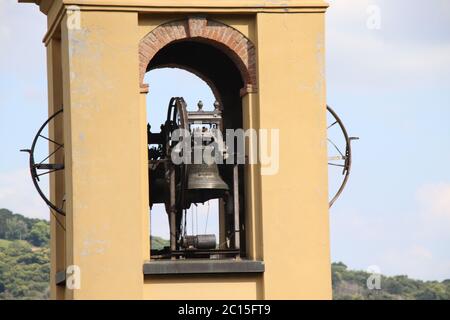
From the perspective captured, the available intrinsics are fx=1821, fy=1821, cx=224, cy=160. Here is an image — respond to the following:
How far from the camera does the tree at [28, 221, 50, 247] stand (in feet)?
121

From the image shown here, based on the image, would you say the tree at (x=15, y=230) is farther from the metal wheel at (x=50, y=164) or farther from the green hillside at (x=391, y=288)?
the metal wheel at (x=50, y=164)

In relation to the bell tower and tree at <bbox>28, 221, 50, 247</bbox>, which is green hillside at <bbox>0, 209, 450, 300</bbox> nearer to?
tree at <bbox>28, 221, 50, 247</bbox>

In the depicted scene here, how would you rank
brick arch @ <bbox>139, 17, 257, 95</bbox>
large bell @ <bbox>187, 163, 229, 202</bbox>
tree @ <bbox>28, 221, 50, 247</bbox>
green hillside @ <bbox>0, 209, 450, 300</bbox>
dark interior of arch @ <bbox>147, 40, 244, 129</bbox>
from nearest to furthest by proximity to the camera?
brick arch @ <bbox>139, 17, 257, 95</bbox> < large bell @ <bbox>187, 163, 229, 202</bbox> < dark interior of arch @ <bbox>147, 40, 244, 129</bbox> < green hillside @ <bbox>0, 209, 450, 300</bbox> < tree @ <bbox>28, 221, 50, 247</bbox>

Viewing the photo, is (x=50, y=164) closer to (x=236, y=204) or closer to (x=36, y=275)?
(x=236, y=204)

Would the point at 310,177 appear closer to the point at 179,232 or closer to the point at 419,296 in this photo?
the point at 179,232

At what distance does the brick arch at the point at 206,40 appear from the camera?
60.2ft

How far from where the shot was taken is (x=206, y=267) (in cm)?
1814

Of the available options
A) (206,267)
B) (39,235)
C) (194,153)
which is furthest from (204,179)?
(39,235)

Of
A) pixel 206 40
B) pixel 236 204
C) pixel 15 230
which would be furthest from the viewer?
pixel 15 230

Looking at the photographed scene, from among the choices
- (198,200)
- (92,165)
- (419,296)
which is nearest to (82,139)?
(92,165)

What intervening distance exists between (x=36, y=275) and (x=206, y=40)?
17.2 metres

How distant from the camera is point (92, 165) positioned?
1798 cm

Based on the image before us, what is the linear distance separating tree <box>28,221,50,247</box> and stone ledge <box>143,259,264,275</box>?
1795 cm

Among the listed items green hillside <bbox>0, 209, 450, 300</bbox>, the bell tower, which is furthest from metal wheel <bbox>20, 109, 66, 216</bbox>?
green hillside <bbox>0, 209, 450, 300</bbox>
